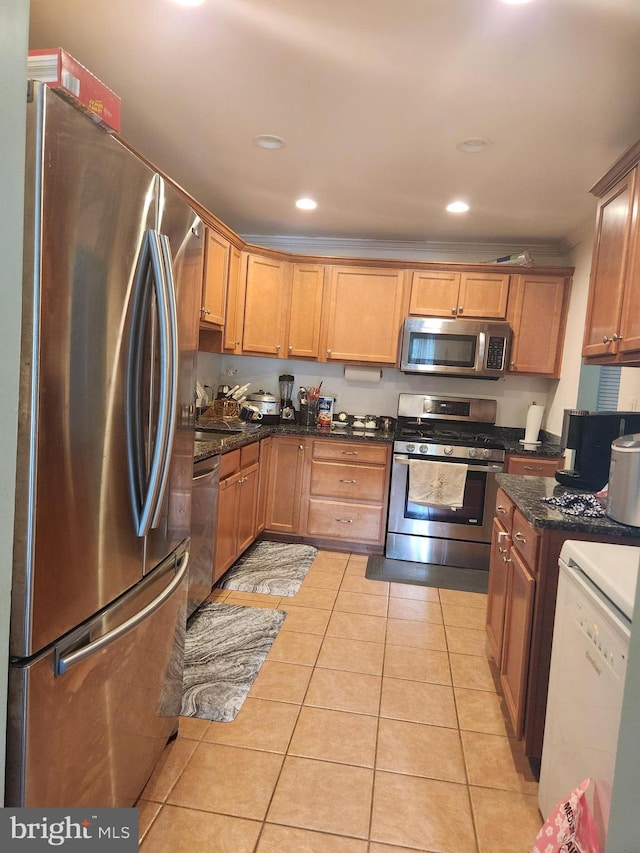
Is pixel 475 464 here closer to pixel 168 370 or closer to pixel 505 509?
pixel 505 509

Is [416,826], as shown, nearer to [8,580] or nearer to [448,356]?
[8,580]

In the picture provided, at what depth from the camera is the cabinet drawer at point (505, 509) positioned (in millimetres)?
2322

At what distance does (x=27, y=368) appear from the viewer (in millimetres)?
1017

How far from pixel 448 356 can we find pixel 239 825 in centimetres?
327

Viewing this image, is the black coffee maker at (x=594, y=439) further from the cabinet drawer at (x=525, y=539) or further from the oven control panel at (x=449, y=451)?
the oven control panel at (x=449, y=451)

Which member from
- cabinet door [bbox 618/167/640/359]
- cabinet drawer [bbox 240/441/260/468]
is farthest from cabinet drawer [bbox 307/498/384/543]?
cabinet door [bbox 618/167/640/359]

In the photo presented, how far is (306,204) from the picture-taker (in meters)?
3.70

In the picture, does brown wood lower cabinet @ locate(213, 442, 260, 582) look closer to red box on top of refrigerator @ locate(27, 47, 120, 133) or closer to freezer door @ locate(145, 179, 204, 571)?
freezer door @ locate(145, 179, 204, 571)

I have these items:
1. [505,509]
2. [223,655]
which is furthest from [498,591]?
[223,655]

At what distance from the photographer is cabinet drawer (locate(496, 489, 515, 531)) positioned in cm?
232

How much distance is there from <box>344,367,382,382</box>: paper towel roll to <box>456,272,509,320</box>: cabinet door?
0.80 meters

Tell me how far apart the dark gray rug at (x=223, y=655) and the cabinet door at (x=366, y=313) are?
85.3 inches

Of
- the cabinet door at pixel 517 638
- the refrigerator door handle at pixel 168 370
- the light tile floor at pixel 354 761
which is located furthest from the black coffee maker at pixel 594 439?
the refrigerator door handle at pixel 168 370

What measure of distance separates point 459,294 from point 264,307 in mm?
1516
